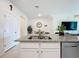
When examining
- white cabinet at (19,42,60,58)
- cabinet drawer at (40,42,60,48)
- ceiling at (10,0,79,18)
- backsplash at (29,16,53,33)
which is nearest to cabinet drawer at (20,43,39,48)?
white cabinet at (19,42,60,58)

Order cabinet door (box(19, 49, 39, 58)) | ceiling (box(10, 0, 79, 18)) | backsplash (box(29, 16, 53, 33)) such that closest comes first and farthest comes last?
cabinet door (box(19, 49, 39, 58))
ceiling (box(10, 0, 79, 18))
backsplash (box(29, 16, 53, 33))

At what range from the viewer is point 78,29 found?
41.0 feet

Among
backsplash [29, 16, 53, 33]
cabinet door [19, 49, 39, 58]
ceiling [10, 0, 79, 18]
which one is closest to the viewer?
cabinet door [19, 49, 39, 58]

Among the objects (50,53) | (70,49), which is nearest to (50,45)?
(50,53)

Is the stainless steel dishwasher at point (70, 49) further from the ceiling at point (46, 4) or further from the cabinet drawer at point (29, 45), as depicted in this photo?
the ceiling at point (46, 4)

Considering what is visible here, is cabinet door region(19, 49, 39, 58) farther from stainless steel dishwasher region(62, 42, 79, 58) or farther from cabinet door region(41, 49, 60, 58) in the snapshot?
stainless steel dishwasher region(62, 42, 79, 58)

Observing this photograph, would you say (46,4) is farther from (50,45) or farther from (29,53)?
(29,53)

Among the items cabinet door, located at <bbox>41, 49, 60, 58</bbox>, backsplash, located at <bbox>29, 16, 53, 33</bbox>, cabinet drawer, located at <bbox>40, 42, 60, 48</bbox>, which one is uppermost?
backsplash, located at <bbox>29, 16, 53, 33</bbox>

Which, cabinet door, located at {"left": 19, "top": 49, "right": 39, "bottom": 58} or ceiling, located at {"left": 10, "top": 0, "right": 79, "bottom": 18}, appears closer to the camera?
cabinet door, located at {"left": 19, "top": 49, "right": 39, "bottom": 58}

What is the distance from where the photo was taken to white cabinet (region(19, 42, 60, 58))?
314 centimetres

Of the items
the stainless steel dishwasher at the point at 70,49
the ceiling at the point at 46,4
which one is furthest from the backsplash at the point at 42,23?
the stainless steel dishwasher at the point at 70,49

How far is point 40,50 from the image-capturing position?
314cm

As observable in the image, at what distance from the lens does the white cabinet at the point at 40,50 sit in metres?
3.14

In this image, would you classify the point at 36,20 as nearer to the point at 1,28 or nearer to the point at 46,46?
the point at 1,28
